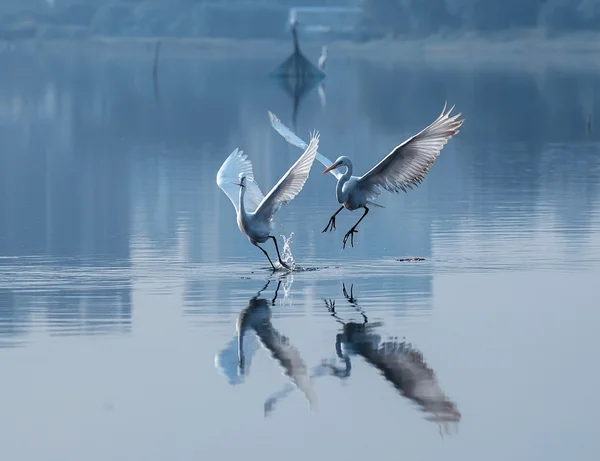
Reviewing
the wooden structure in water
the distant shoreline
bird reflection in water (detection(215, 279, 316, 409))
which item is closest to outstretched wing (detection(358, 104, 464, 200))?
bird reflection in water (detection(215, 279, 316, 409))

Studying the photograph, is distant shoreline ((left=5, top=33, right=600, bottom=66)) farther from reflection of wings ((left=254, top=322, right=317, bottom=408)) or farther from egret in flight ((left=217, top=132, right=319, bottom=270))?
reflection of wings ((left=254, top=322, right=317, bottom=408))

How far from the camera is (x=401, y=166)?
2022cm

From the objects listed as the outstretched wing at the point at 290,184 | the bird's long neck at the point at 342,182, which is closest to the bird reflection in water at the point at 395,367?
the outstretched wing at the point at 290,184

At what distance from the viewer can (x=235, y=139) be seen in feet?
147

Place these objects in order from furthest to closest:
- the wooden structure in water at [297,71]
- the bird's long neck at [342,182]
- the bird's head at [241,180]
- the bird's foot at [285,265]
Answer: the wooden structure in water at [297,71] → the bird's long neck at [342,182] → the bird's foot at [285,265] → the bird's head at [241,180]

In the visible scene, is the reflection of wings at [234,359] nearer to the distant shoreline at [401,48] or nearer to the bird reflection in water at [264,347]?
the bird reflection in water at [264,347]

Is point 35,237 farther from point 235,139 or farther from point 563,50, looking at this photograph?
point 563,50

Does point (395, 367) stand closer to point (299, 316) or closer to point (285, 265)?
point (299, 316)

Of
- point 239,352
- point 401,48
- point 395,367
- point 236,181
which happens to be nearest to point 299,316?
point 239,352

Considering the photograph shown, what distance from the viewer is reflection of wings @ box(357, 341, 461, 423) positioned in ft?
43.5

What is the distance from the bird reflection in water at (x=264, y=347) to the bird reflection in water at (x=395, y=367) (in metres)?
0.21

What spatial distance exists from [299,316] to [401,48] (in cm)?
13012

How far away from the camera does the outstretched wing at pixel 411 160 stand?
770 inches

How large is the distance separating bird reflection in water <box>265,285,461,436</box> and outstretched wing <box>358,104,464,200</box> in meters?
3.27
